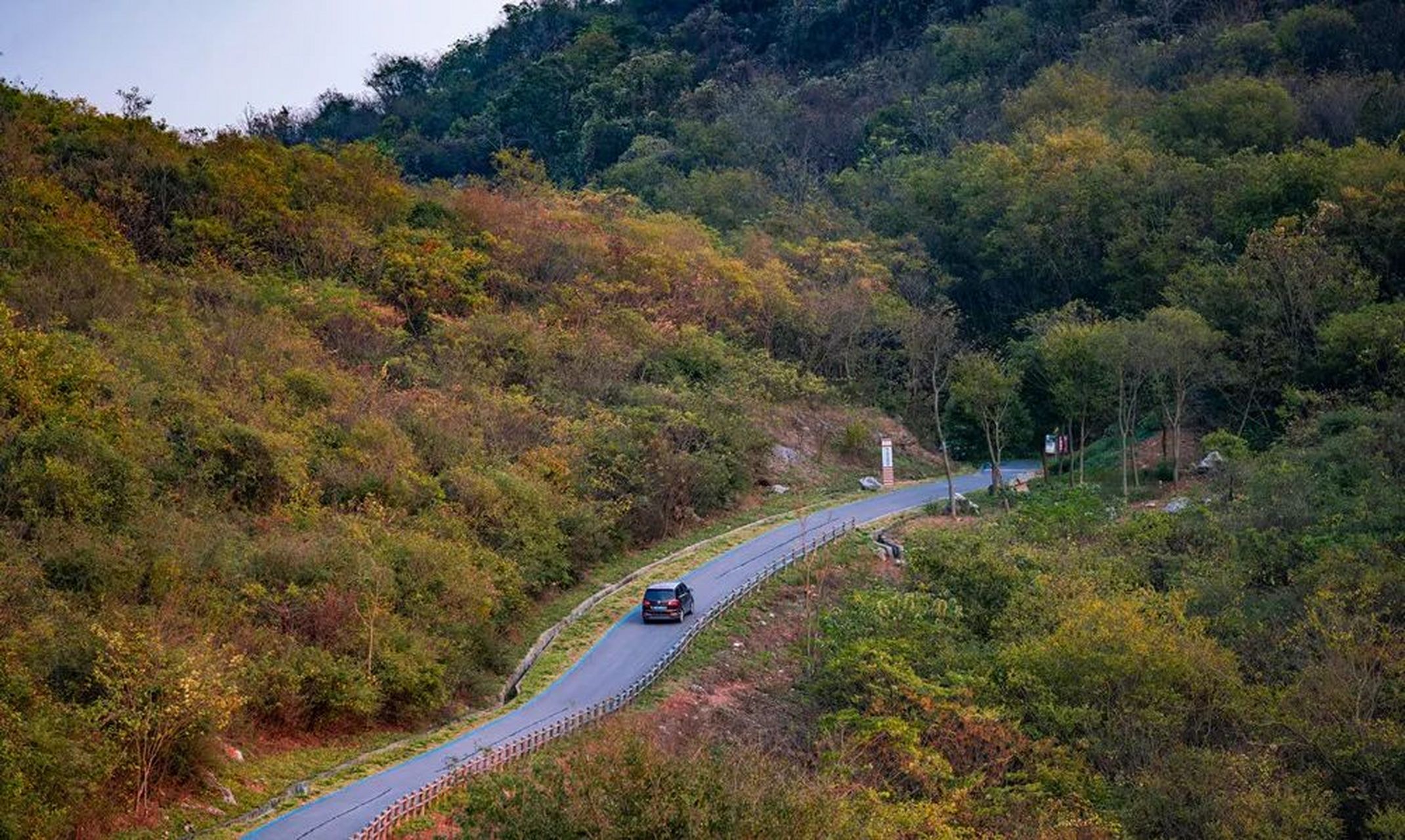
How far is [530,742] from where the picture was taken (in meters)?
23.2

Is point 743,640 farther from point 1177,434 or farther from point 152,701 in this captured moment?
point 1177,434

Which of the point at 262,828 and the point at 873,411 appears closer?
the point at 262,828

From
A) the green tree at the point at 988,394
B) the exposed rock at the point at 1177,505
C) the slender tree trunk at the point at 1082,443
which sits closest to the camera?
the exposed rock at the point at 1177,505

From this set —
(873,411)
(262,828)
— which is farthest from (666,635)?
(873,411)

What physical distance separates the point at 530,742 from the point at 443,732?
302 cm

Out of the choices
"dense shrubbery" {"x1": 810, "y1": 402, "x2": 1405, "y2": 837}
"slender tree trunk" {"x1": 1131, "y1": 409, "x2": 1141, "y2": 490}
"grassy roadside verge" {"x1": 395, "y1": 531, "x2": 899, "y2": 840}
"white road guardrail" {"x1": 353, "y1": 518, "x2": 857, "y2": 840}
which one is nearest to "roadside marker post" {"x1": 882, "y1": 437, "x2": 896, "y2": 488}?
"grassy roadside verge" {"x1": 395, "y1": 531, "x2": 899, "y2": 840}

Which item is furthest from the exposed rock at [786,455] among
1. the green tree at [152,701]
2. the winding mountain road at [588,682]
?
the green tree at [152,701]

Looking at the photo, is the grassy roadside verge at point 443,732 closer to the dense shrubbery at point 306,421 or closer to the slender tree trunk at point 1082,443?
the dense shrubbery at point 306,421

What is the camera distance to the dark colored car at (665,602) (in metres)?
31.7

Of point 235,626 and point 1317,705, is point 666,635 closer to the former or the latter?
point 235,626

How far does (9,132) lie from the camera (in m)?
40.8

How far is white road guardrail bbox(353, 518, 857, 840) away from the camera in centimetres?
1967

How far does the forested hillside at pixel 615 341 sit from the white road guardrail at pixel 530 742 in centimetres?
323

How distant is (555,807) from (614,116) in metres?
75.7
